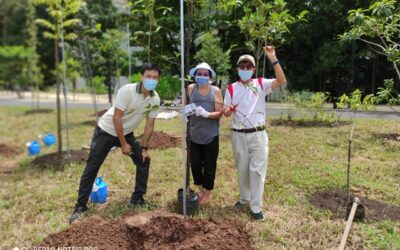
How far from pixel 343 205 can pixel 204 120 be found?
1.83 m

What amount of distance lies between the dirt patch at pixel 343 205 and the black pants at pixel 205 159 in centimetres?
124

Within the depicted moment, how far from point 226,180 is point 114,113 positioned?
1.99m

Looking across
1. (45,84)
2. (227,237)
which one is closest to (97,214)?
(227,237)

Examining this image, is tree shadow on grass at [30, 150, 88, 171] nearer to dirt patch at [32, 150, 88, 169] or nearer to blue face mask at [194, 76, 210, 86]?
dirt patch at [32, 150, 88, 169]

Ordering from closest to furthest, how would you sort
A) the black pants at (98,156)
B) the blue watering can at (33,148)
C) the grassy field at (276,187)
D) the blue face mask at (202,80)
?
the grassy field at (276,187), the blue face mask at (202,80), the black pants at (98,156), the blue watering can at (33,148)

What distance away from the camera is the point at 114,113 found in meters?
3.88

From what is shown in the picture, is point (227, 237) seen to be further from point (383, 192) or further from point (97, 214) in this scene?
point (383, 192)

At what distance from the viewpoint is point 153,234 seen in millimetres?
3268

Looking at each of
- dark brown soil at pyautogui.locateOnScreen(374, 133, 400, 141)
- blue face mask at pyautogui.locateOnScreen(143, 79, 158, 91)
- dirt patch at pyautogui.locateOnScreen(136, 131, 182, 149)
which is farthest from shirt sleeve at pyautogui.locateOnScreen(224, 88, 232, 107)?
dark brown soil at pyautogui.locateOnScreen(374, 133, 400, 141)

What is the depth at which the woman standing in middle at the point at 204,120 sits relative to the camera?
379cm

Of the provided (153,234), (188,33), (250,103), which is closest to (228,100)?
(250,103)

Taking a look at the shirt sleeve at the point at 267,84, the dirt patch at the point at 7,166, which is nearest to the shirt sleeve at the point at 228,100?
the shirt sleeve at the point at 267,84

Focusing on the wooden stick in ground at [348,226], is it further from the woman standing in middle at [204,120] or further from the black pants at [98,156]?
the black pants at [98,156]

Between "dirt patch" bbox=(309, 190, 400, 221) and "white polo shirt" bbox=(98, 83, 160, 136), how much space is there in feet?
7.06
